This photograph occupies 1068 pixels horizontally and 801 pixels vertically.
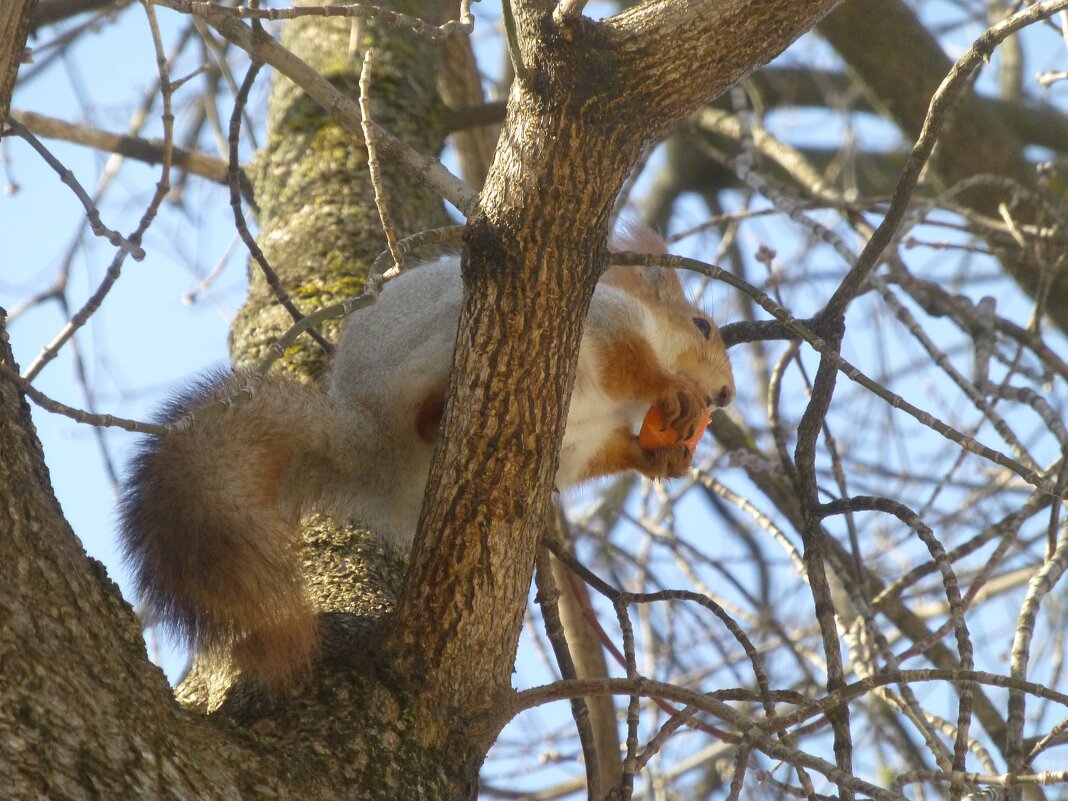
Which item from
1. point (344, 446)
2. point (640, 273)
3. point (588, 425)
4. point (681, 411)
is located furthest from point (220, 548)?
point (640, 273)

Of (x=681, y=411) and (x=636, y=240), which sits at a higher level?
(x=636, y=240)

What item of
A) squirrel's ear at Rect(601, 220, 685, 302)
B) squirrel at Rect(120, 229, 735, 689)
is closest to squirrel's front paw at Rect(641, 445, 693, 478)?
squirrel at Rect(120, 229, 735, 689)

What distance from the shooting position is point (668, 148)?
5402 millimetres

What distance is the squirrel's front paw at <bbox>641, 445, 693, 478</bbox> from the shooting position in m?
2.82

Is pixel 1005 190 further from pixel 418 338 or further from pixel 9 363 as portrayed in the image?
pixel 9 363

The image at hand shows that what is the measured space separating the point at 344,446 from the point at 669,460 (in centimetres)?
90

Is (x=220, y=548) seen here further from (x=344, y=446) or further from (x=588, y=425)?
(x=588, y=425)

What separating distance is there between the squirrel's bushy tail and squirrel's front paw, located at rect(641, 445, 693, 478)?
1.08m

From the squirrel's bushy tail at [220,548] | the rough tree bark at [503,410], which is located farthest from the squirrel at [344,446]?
the rough tree bark at [503,410]

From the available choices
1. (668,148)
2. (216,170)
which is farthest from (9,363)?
(668,148)

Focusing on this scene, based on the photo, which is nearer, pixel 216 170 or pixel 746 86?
pixel 216 170

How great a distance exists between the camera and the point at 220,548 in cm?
182

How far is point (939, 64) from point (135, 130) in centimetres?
268

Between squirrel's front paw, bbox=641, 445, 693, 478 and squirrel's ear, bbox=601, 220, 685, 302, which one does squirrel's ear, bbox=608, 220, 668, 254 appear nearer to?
squirrel's ear, bbox=601, 220, 685, 302
